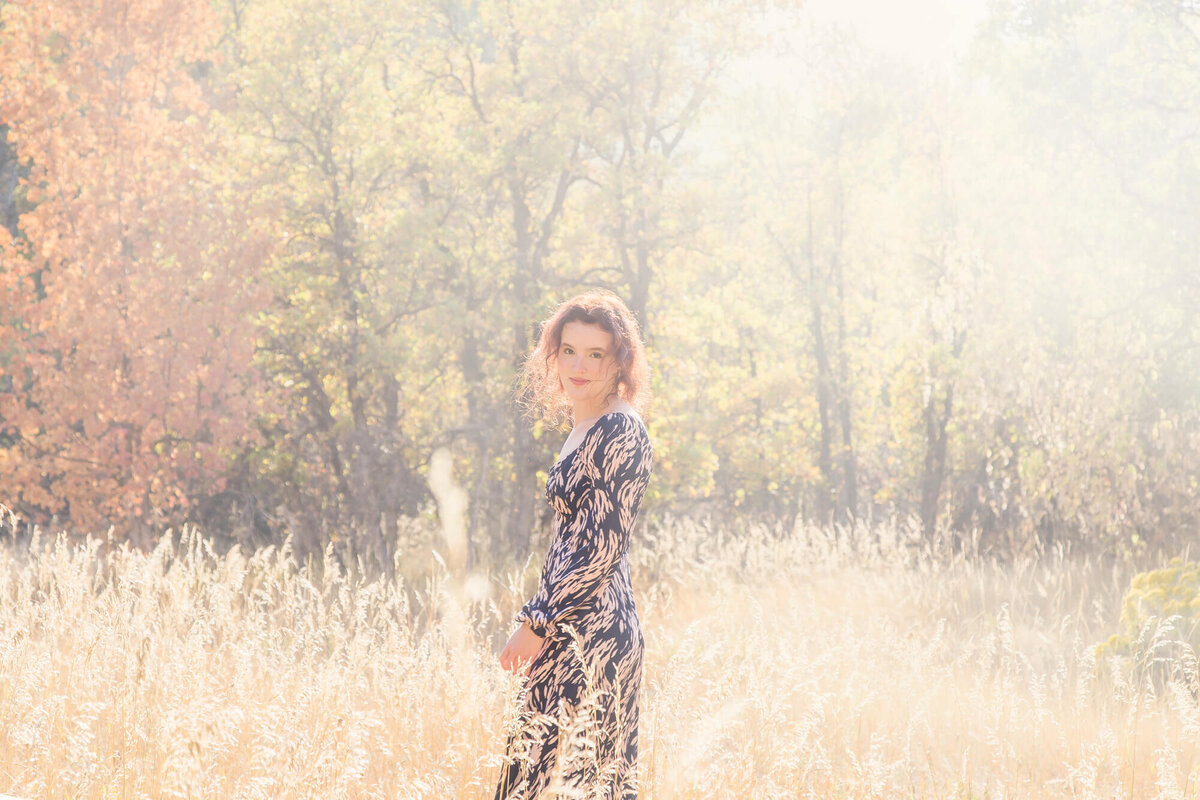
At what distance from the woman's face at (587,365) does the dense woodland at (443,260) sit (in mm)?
6266

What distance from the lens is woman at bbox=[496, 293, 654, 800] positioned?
9.04ft

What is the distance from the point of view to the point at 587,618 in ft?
9.34

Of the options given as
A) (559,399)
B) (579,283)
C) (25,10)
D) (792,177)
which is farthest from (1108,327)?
(792,177)

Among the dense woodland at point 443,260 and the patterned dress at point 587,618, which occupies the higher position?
the dense woodland at point 443,260

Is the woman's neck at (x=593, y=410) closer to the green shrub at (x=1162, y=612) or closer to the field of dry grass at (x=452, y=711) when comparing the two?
the field of dry grass at (x=452, y=711)

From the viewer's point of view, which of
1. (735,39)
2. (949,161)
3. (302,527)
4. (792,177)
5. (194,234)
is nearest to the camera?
(194,234)

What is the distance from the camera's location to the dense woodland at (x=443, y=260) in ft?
27.5

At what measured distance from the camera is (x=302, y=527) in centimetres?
1148

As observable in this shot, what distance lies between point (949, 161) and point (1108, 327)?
26.7 ft

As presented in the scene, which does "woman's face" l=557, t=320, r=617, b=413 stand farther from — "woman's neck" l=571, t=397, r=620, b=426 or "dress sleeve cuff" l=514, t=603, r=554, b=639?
"dress sleeve cuff" l=514, t=603, r=554, b=639

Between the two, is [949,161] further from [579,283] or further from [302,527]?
[302,527]

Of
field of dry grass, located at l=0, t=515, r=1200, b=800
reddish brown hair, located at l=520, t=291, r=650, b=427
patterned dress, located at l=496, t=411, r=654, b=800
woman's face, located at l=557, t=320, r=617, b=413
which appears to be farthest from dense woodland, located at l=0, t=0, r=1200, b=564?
patterned dress, located at l=496, t=411, r=654, b=800

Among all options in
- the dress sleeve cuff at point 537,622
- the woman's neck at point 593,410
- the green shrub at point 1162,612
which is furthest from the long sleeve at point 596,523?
the green shrub at point 1162,612

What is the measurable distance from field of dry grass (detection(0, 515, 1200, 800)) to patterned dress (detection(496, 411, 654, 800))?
0.16 metres
